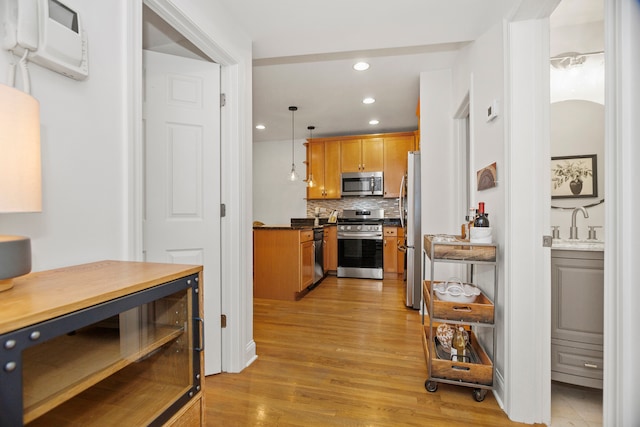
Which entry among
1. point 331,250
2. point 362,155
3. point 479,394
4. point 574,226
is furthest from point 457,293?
point 362,155

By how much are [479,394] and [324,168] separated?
14.0 feet

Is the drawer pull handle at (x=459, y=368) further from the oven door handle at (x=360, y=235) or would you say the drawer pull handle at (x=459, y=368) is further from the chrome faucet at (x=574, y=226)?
the oven door handle at (x=360, y=235)

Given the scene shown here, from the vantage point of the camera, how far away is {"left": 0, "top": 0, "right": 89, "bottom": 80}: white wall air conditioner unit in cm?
84

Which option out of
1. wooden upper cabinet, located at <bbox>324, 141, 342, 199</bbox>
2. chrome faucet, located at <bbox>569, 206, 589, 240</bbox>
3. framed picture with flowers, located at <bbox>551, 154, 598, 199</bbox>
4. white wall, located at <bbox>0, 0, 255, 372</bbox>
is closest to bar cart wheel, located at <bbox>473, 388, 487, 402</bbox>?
chrome faucet, located at <bbox>569, 206, 589, 240</bbox>

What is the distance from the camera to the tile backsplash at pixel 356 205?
216 inches

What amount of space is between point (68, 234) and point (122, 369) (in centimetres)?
49

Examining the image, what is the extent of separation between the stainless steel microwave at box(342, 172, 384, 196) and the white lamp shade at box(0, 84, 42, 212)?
15.5 feet

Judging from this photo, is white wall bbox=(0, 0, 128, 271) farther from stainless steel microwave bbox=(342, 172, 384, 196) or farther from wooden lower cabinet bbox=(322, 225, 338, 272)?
stainless steel microwave bbox=(342, 172, 384, 196)

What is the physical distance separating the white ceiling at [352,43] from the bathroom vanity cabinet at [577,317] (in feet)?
4.69

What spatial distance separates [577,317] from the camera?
169 centimetres

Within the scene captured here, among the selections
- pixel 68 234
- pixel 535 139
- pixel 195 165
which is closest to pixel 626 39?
pixel 535 139

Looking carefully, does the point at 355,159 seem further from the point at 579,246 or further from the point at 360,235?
the point at 579,246

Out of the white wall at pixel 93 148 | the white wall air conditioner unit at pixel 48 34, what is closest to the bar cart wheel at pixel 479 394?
the white wall at pixel 93 148

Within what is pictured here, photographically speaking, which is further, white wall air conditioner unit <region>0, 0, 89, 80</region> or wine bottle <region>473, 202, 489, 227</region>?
wine bottle <region>473, 202, 489, 227</region>
